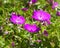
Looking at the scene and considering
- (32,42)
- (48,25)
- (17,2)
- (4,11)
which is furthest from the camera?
(17,2)

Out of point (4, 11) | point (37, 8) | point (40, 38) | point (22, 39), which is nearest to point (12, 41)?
point (22, 39)

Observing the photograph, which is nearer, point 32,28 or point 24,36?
point 32,28

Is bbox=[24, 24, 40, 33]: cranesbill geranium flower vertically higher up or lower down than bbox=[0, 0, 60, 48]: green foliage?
higher up

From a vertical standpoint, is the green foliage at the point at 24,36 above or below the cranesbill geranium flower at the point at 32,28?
below

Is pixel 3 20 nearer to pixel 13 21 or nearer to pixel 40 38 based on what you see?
pixel 13 21

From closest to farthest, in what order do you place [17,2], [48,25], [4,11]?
1. [48,25]
2. [4,11]
3. [17,2]

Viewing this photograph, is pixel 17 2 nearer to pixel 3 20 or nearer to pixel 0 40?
pixel 3 20

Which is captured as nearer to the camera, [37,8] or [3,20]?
[3,20]

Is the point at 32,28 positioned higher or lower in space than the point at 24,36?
higher

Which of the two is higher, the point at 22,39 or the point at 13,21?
the point at 13,21
